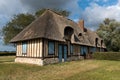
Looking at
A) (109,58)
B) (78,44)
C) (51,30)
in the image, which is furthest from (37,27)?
(109,58)

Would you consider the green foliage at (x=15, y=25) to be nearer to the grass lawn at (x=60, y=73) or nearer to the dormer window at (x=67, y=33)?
the dormer window at (x=67, y=33)

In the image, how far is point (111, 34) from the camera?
4769cm

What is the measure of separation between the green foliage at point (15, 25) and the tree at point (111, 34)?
18886mm

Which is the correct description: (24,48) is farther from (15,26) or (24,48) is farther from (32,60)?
(15,26)

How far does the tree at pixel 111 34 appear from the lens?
4625cm

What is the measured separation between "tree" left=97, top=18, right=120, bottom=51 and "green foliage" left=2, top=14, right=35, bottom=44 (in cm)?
1889

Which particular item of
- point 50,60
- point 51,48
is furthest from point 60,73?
point 51,48

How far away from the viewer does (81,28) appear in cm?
3388

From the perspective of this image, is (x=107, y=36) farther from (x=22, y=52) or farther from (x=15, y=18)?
(x=22, y=52)

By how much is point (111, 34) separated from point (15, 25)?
24.5 metres

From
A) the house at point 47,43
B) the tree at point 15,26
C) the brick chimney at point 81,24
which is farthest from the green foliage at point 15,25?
the house at point 47,43

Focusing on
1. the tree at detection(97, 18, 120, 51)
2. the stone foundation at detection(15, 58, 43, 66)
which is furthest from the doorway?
the tree at detection(97, 18, 120, 51)

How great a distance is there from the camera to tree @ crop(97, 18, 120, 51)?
4625 centimetres

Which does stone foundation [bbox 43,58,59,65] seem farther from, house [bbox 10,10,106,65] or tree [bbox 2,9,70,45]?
tree [bbox 2,9,70,45]
